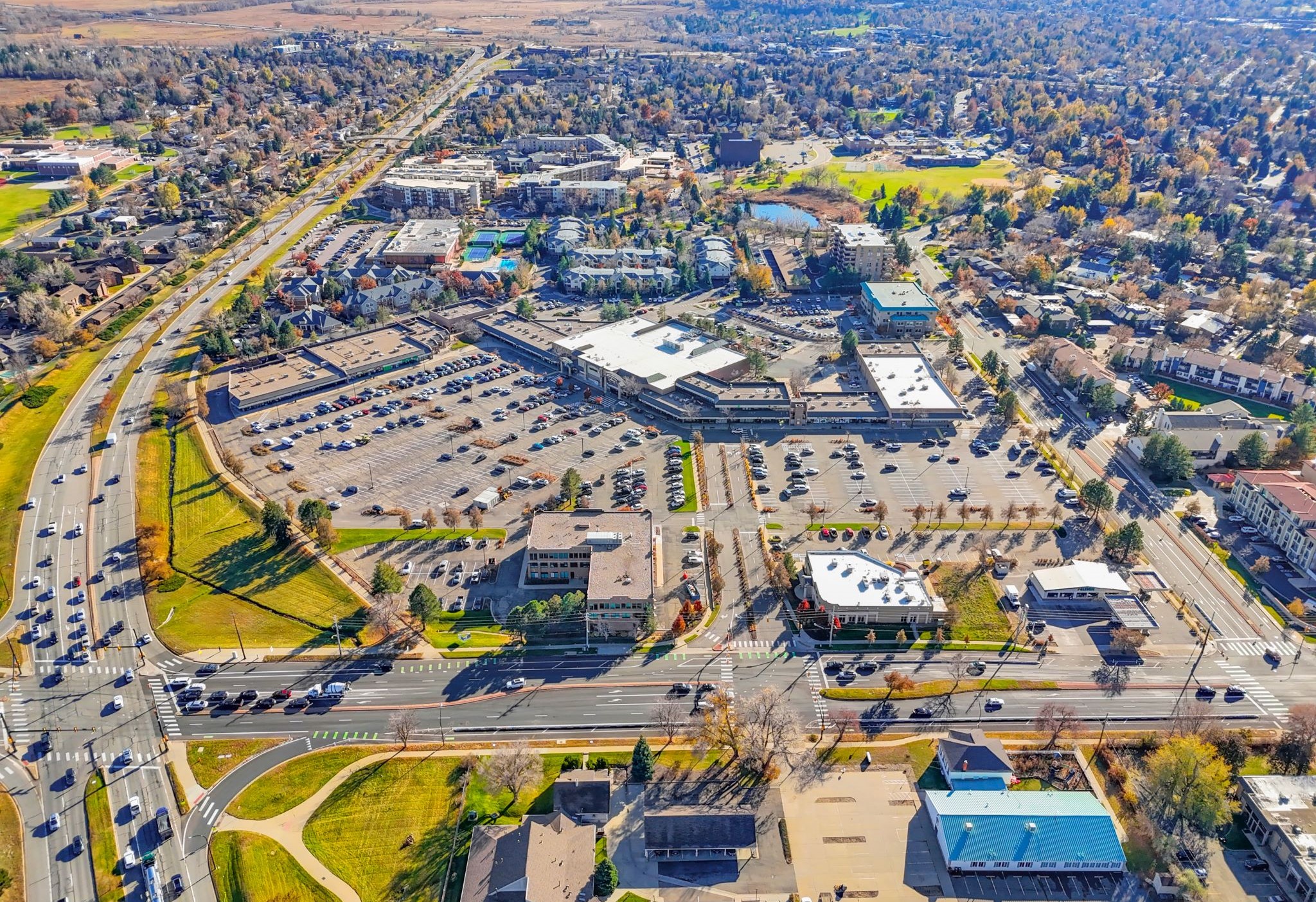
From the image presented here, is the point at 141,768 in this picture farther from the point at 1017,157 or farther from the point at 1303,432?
the point at 1017,157

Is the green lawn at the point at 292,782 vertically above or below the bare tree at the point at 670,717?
below

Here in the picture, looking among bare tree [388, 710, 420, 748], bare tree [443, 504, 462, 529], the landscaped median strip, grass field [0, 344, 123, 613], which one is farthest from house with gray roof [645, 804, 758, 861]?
grass field [0, 344, 123, 613]

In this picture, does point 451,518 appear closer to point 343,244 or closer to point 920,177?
point 343,244

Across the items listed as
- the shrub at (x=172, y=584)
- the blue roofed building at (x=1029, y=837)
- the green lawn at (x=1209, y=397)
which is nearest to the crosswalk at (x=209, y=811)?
the shrub at (x=172, y=584)

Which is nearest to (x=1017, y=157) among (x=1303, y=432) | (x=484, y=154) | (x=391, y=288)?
(x=484, y=154)

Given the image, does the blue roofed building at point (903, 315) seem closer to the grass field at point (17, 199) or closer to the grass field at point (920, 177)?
the grass field at point (920, 177)

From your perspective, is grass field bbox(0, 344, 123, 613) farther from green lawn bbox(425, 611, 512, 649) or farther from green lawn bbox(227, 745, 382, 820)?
green lawn bbox(425, 611, 512, 649)
